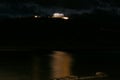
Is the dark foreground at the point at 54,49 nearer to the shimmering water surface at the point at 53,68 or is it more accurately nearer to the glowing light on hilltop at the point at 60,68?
the shimmering water surface at the point at 53,68

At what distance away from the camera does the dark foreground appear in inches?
747

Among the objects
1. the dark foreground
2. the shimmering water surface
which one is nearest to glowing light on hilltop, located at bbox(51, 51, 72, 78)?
the shimmering water surface

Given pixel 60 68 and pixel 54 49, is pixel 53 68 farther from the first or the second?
pixel 54 49

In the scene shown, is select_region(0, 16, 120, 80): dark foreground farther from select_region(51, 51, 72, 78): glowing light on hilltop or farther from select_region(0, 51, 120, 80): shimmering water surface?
select_region(51, 51, 72, 78): glowing light on hilltop

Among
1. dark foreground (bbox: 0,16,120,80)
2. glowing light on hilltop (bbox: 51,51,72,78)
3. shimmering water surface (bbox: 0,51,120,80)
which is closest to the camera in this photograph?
shimmering water surface (bbox: 0,51,120,80)

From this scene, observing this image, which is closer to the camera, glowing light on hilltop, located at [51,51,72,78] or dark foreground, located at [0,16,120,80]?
glowing light on hilltop, located at [51,51,72,78]

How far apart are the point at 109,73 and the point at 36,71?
312cm

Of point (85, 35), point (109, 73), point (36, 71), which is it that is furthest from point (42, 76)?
point (85, 35)

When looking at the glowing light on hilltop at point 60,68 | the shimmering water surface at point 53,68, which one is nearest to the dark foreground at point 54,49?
the shimmering water surface at point 53,68

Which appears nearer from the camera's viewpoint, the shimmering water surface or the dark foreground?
the shimmering water surface

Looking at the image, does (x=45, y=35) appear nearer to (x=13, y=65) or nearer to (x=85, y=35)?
(x=85, y=35)

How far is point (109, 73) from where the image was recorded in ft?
59.9

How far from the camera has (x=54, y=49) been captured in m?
Answer: 31.5

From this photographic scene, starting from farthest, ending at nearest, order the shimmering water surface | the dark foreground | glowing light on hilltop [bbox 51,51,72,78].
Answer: the dark foreground → glowing light on hilltop [bbox 51,51,72,78] → the shimmering water surface
